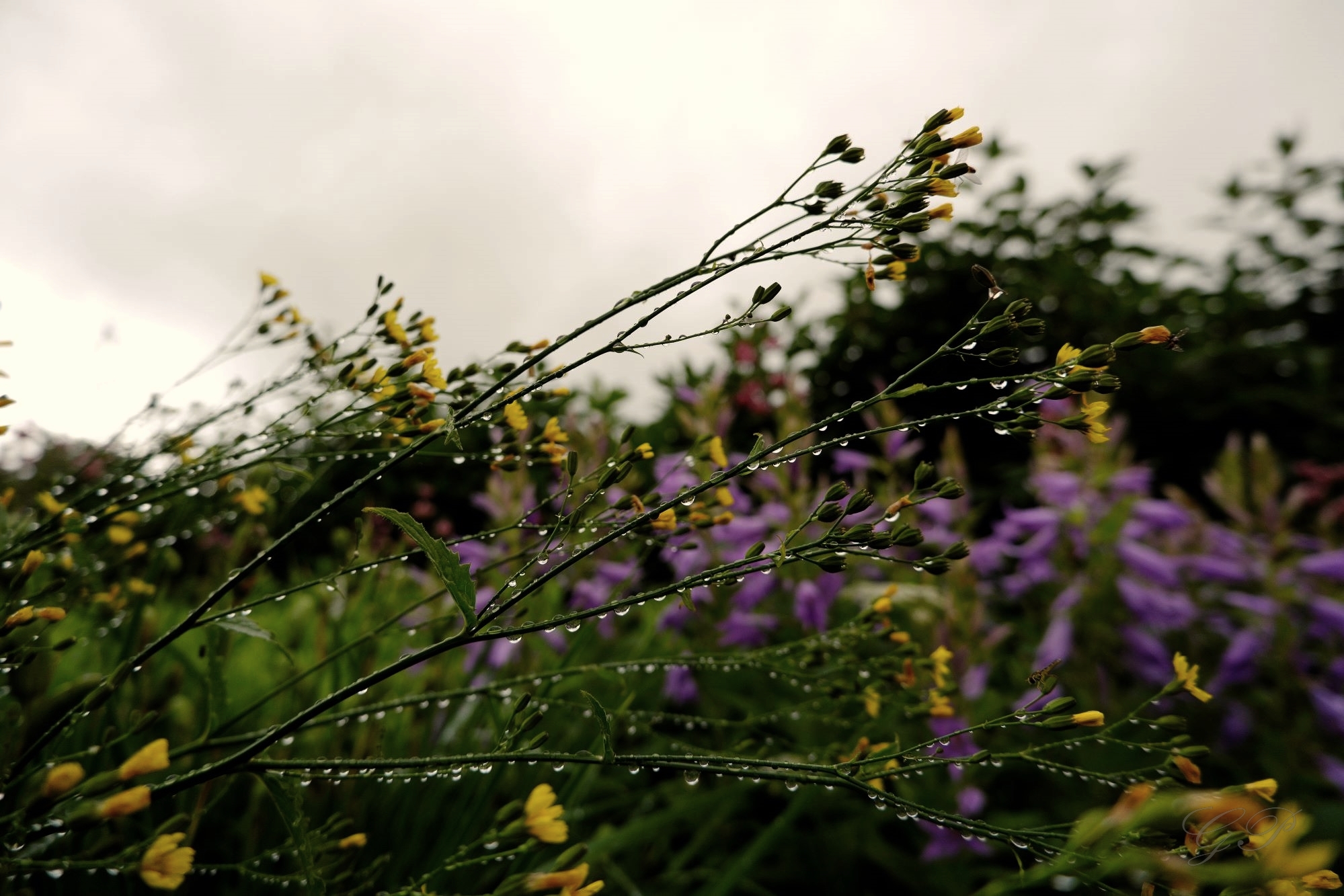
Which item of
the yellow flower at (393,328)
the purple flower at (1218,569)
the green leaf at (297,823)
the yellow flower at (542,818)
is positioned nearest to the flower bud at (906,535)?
the yellow flower at (542,818)

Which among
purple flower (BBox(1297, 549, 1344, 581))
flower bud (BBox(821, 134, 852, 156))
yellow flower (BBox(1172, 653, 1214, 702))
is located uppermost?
flower bud (BBox(821, 134, 852, 156))

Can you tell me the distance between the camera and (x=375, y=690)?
204cm

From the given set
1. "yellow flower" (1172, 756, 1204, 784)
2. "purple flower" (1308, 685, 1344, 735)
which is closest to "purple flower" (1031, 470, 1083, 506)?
"purple flower" (1308, 685, 1344, 735)

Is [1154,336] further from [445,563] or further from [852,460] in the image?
[852,460]

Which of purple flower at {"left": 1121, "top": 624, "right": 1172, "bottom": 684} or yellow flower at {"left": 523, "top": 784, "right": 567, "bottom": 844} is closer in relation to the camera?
yellow flower at {"left": 523, "top": 784, "right": 567, "bottom": 844}

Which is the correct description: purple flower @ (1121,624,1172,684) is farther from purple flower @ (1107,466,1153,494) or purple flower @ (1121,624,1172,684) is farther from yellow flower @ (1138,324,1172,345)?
yellow flower @ (1138,324,1172,345)

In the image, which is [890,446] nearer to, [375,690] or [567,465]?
[375,690]

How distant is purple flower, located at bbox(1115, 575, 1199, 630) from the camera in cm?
256

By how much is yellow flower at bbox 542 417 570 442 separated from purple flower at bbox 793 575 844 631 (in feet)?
4.43

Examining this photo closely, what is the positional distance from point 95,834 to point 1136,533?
310 centimetres

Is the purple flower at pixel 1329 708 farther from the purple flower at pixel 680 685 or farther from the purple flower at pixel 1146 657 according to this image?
the purple flower at pixel 680 685

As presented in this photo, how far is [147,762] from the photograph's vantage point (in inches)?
23.9

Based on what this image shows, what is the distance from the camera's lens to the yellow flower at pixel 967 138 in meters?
0.88
